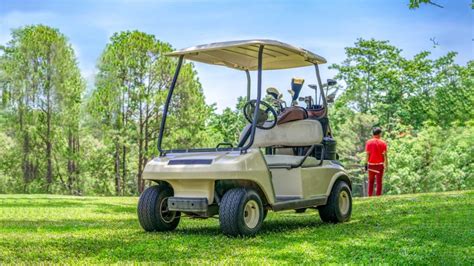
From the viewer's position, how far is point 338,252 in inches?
258

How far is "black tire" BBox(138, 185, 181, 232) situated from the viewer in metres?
8.52

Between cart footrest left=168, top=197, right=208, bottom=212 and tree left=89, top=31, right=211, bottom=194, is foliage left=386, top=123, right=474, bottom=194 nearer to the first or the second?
tree left=89, top=31, right=211, bottom=194

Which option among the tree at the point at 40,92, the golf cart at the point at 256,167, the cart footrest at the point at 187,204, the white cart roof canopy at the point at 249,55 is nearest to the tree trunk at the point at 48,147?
the tree at the point at 40,92

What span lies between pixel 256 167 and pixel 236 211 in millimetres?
642

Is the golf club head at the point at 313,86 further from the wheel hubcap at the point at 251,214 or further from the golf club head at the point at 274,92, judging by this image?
the wheel hubcap at the point at 251,214

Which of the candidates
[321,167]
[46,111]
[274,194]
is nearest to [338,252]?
[274,194]

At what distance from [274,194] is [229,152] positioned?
873mm

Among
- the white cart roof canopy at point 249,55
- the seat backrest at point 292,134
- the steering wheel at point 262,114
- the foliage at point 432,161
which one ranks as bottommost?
the foliage at point 432,161

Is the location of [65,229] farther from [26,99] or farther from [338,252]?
[26,99]

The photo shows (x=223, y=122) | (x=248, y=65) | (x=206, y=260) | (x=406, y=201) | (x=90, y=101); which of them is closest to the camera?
(x=206, y=260)

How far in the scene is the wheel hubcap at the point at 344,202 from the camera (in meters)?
9.92

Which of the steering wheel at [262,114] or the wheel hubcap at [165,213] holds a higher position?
the steering wheel at [262,114]

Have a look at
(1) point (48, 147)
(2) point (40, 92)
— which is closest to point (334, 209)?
(2) point (40, 92)

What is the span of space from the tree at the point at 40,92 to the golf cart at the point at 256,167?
118 feet
